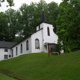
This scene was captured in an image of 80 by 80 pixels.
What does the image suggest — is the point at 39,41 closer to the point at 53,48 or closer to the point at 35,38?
the point at 35,38

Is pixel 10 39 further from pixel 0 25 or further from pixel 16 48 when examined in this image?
pixel 16 48

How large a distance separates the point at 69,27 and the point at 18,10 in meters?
52.2

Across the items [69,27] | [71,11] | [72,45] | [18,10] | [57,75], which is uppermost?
[18,10]

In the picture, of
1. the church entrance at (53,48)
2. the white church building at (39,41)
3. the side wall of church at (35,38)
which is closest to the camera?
the church entrance at (53,48)

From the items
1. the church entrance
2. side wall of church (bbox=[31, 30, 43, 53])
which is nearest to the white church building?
side wall of church (bbox=[31, 30, 43, 53])

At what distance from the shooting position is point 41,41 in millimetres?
44375

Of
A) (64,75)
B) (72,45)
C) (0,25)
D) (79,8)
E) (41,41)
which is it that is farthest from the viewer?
(0,25)

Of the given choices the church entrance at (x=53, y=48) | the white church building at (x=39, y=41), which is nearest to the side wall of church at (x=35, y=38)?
the white church building at (x=39, y=41)

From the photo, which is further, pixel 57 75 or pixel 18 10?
pixel 18 10

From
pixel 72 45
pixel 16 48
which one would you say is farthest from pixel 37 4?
pixel 72 45

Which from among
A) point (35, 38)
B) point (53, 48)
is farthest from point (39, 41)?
point (53, 48)

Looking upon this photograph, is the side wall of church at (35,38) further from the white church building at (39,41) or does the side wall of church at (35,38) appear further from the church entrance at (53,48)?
the church entrance at (53,48)

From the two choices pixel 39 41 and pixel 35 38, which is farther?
pixel 39 41

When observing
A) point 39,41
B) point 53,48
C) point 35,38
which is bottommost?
point 53,48
